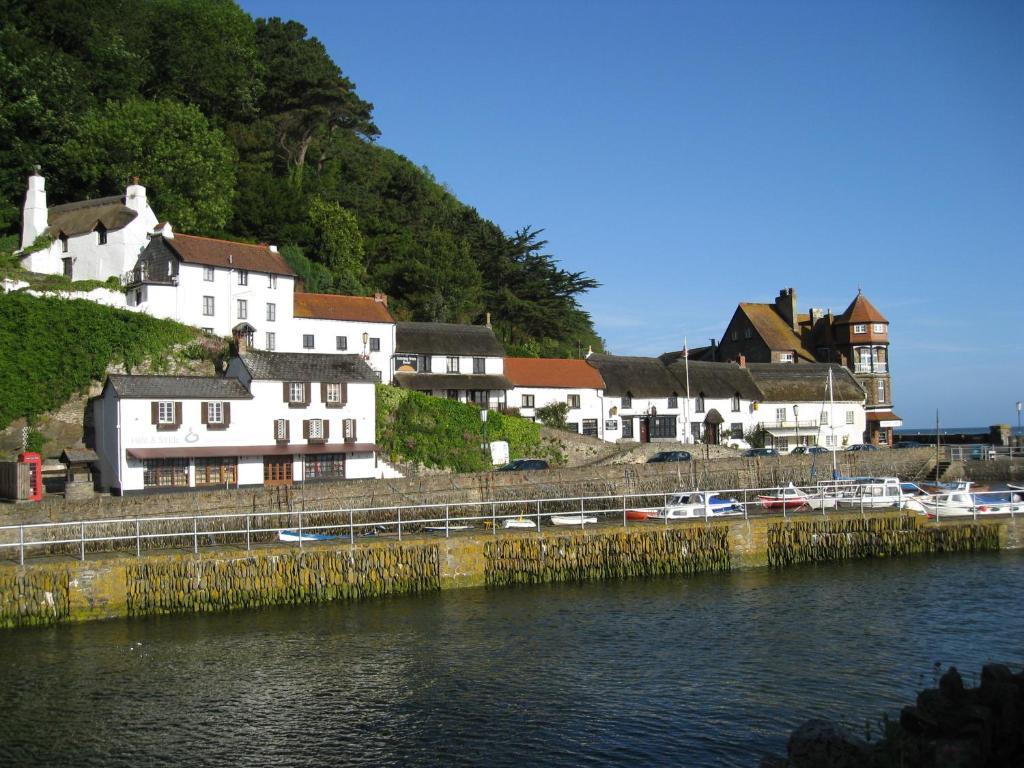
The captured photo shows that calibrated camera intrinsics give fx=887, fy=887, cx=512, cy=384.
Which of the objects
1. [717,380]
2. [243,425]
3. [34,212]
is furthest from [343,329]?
[717,380]

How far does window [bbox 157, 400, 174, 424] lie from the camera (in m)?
43.4

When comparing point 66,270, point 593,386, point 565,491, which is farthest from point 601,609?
point 66,270

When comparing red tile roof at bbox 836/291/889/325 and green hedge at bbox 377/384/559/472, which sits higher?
red tile roof at bbox 836/291/889/325

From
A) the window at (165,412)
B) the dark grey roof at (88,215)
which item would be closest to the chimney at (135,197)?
the dark grey roof at (88,215)

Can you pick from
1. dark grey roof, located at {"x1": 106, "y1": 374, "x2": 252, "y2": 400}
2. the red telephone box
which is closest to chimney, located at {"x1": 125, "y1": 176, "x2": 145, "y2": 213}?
dark grey roof, located at {"x1": 106, "y1": 374, "x2": 252, "y2": 400}

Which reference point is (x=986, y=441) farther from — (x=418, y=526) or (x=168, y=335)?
(x=168, y=335)

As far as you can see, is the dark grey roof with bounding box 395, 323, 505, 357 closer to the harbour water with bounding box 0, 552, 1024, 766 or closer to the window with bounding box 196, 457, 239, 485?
the window with bounding box 196, 457, 239, 485

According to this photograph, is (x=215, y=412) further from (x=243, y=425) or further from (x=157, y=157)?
(x=157, y=157)

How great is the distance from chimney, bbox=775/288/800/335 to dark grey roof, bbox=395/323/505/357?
42642mm

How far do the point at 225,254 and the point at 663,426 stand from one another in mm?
35278

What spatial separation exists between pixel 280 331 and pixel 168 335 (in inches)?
301

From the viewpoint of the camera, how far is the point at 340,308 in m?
59.7

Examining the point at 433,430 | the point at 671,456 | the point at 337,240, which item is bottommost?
the point at 671,456

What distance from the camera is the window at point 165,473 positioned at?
42844mm
